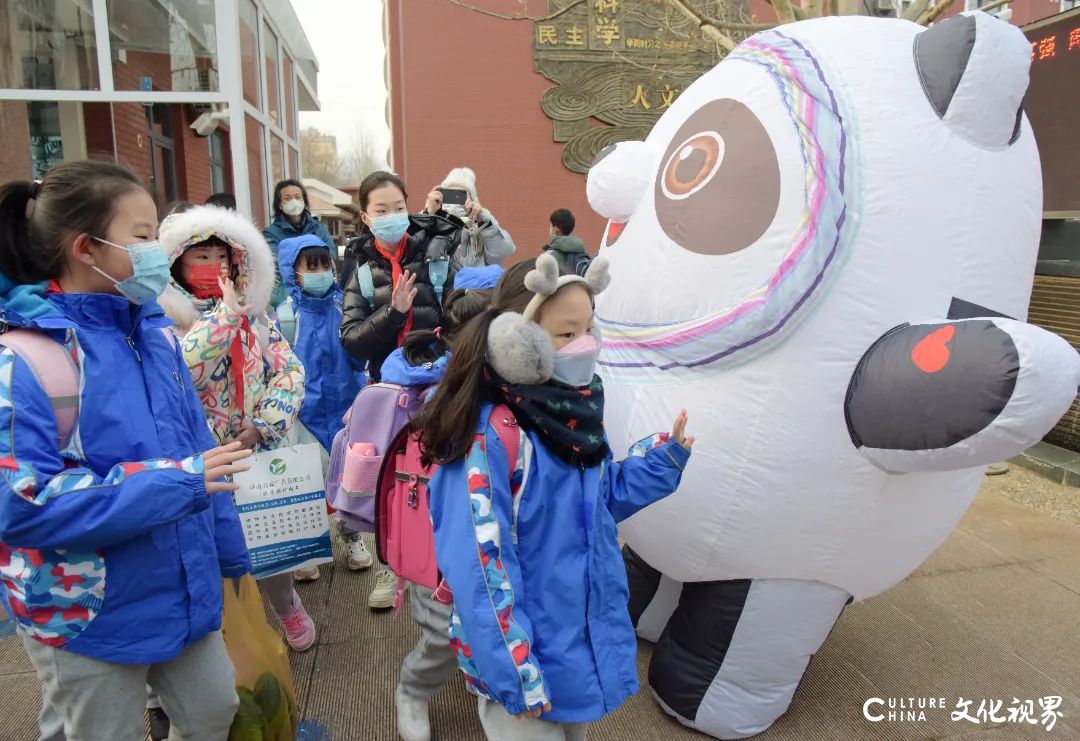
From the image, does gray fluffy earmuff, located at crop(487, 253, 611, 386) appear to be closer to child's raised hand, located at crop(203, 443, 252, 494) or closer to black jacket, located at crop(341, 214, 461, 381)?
child's raised hand, located at crop(203, 443, 252, 494)

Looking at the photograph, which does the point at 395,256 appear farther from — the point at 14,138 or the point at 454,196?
the point at 14,138

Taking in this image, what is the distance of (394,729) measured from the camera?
2.53 metres

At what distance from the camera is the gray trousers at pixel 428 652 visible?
223cm

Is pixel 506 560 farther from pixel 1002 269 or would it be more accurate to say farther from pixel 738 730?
pixel 1002 269

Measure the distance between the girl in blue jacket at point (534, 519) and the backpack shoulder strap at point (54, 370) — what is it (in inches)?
28.6

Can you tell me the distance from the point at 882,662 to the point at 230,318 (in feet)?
9.13

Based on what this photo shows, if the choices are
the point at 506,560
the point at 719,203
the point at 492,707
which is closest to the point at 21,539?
the point at 506,560

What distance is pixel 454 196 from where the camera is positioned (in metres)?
3.59

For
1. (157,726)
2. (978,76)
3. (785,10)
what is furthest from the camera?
(785,10)

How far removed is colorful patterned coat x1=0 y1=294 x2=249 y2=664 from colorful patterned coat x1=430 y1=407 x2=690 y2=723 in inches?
21.8

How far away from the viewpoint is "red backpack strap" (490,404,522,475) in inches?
65.2

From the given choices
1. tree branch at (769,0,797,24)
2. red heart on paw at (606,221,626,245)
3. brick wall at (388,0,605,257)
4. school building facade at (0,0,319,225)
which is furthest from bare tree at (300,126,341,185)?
red heart on paw at (606,221,626,245)

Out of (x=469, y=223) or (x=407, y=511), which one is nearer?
(x=407, y=511)

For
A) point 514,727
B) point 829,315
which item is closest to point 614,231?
point 829,315
